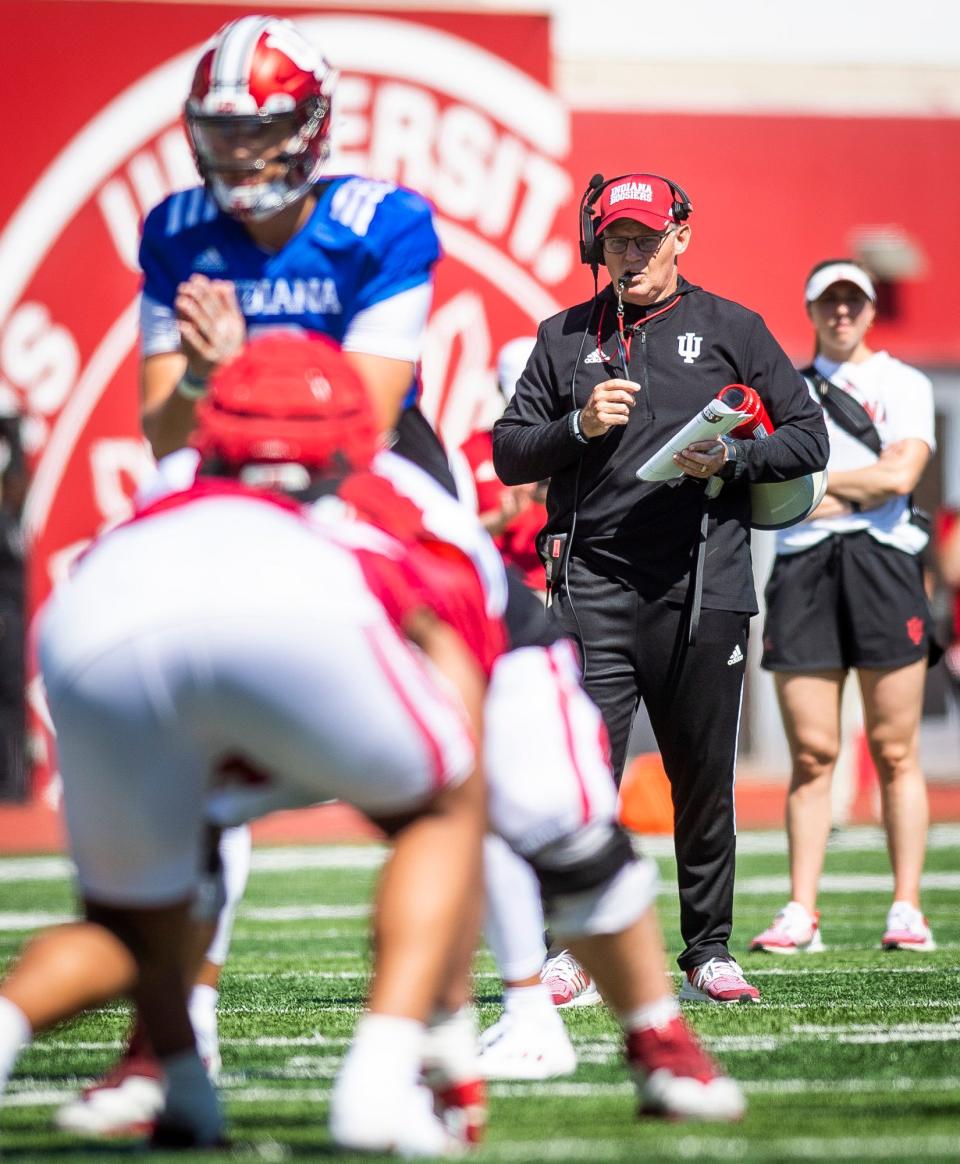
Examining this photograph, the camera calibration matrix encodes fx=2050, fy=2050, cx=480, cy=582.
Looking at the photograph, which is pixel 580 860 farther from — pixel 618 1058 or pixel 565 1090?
pixel 618 1058

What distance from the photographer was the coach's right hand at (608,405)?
501 centimetres

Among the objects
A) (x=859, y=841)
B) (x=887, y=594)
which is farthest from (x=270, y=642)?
(x=859, y=841)

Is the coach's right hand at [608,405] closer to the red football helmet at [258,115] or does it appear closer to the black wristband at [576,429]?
the black wristband at [576,429]

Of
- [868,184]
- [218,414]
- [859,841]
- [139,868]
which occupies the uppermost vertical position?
[868,184]

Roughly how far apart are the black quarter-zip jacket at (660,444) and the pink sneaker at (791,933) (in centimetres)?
136

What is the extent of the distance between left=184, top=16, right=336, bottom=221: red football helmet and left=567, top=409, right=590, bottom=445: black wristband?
5.56ft

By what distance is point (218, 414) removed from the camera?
2.98 metres

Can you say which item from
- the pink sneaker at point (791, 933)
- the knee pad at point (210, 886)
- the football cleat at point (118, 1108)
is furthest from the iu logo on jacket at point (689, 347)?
the football cleat at point (118, 1108)

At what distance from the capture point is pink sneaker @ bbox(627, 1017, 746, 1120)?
10.5 ft

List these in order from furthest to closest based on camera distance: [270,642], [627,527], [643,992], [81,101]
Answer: [81,101] → [627,527] → [643,992] → [270,642]

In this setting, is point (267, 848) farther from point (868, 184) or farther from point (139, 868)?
point (139, 868)

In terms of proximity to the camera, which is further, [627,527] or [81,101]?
[81,101]

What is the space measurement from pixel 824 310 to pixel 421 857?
426cm

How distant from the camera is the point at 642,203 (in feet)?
17.3
